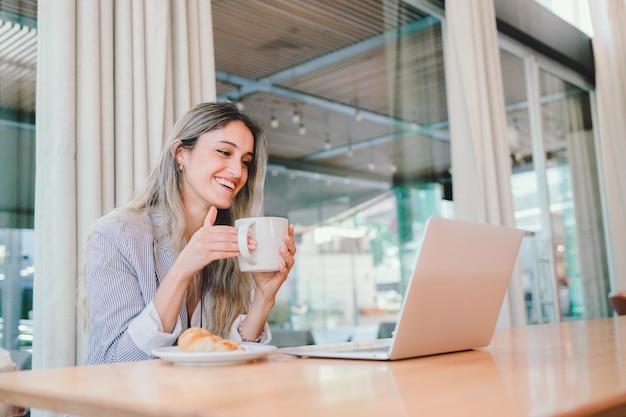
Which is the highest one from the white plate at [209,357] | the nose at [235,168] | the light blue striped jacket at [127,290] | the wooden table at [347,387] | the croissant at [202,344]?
the nose at [235,168]

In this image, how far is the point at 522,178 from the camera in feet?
16.1

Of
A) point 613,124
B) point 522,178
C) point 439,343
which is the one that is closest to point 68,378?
point 439,343

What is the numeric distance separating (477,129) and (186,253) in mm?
2782

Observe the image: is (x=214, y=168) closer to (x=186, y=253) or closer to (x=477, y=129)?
(x=186, y=253)

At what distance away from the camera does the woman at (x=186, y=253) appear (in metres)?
1.28

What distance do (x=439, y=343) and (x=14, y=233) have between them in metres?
1.58

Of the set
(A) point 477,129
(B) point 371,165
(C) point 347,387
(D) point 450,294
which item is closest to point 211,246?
(D) point 450,294

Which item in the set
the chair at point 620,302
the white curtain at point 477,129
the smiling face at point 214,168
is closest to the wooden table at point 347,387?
the smiling face at point 214,168

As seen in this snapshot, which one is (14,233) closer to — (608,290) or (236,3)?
(236,3)

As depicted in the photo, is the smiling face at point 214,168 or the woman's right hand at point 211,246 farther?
the smiling face at point 214,168

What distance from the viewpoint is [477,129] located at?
374 centimetres

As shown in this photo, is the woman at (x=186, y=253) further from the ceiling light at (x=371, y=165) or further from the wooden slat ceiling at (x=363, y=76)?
the ceiling light at (x=371, y=165)

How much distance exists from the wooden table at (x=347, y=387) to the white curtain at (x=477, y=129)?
2.75 meters

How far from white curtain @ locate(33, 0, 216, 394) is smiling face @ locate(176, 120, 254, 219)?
0.43 m
